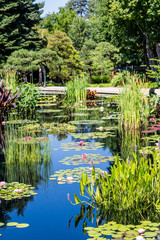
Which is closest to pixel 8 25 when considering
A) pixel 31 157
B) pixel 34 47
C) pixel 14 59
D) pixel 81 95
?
pixel 34 47

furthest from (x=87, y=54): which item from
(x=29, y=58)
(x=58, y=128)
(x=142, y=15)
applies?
(x=58, y=128)

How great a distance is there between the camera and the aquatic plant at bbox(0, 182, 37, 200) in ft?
13.4

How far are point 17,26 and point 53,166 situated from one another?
30664 mm

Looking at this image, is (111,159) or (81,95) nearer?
(111,159)

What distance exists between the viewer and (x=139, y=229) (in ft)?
9.57

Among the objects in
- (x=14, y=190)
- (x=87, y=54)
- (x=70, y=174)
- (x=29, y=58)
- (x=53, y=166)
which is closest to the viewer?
(x=14, y=190)

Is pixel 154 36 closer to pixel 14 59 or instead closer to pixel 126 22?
pixel 126 22

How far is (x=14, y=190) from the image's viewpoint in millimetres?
4199

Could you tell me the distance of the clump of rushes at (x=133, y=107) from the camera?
796cm

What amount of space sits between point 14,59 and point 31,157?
77.4 ft

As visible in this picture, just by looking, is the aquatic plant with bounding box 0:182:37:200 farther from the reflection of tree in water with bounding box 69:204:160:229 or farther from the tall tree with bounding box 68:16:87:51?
the tall tree with bounding box 68:16:87:51

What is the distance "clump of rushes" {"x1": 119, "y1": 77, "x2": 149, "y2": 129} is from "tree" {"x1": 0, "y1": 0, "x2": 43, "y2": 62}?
82.8 ft

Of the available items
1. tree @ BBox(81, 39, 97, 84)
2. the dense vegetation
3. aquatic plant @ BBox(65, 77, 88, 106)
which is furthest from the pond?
tree @ BBox(81, 39, 97, 84)

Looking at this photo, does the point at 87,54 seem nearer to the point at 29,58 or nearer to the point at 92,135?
the point at 29,58
